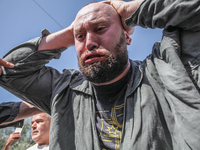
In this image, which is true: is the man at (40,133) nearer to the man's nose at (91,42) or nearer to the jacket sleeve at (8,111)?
the jacket sleeve at (8,111)

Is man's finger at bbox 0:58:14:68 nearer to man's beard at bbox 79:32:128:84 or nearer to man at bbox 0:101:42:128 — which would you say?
man at bbox 0:101:42:128

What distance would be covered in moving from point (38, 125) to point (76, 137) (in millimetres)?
3035

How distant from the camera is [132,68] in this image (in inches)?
62.4

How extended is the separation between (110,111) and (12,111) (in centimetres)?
143

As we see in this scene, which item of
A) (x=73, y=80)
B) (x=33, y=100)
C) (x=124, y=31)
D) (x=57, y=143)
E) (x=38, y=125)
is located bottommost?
(x=38, y=125)

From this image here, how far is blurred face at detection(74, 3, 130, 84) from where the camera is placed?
137 cm

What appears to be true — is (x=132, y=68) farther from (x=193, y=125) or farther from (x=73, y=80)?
(x=193, y=125)

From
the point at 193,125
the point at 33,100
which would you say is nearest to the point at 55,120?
the point at 33,100

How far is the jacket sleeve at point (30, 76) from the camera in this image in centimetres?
166

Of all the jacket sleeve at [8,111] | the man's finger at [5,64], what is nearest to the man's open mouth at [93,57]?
the man's finger at [5,64]

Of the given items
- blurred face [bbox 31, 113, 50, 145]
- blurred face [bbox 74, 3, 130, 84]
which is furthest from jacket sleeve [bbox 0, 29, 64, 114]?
blurred face [bbox 31, 113, 50, 145]

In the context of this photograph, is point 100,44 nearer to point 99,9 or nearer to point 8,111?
point 99,9

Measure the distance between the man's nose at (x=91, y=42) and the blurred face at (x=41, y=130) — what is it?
326 centimetres

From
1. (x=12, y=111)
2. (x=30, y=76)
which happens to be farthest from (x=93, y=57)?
(x=12, y=111)
